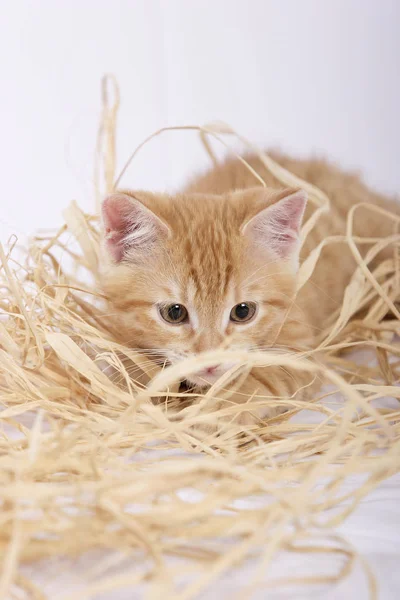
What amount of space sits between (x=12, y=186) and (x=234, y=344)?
128cm

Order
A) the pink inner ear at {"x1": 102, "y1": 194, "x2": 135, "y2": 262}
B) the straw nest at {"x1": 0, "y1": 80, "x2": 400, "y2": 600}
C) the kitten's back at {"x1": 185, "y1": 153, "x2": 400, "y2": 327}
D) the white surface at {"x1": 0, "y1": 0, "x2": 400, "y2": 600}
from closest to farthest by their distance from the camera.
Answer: the straw nest at {"x1": 0, "y1": 80, "x2": 400, "y2": 600} < the pink inner ear at {"x1": 102, "y1": 194, "x2": 135, "y2": 262} < the kitten's back at {"x1": 185, "y1": 153, "x2": 400, "y2": 327} < the white surface at {"x1": 0, "y1": 0, "x2": 400, "y2": 600}

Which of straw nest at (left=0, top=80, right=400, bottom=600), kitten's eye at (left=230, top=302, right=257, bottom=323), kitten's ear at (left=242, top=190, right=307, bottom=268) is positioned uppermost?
kitten's ear at (left=242, top=190, right=307, bottom=268)

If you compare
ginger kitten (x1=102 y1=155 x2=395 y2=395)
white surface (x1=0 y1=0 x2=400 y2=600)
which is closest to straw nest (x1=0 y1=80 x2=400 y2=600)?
A: ginger kitten (x1=102 y1=155 x2=395 y2=395)

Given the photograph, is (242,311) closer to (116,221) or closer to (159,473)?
(116,221)

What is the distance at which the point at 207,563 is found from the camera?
0.74 meters

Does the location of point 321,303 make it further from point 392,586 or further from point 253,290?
point 392,586

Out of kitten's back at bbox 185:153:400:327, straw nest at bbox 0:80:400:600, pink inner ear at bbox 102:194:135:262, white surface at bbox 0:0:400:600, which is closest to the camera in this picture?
straw nest at bbox 0:80:400:600

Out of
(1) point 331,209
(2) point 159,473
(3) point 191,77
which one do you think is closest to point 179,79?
(3) point 191,77

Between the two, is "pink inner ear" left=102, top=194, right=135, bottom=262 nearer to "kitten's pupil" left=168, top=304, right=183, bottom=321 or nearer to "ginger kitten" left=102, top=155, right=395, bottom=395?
"ginger kitten" left=102, top=155, right=395, bottom=395

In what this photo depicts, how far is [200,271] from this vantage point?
3.98ft

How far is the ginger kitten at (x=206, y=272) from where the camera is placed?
46.8 inches

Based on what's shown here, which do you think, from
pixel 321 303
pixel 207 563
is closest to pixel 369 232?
pixel 321 303

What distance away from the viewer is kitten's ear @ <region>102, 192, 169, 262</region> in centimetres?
117

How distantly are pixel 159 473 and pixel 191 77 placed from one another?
232cm
